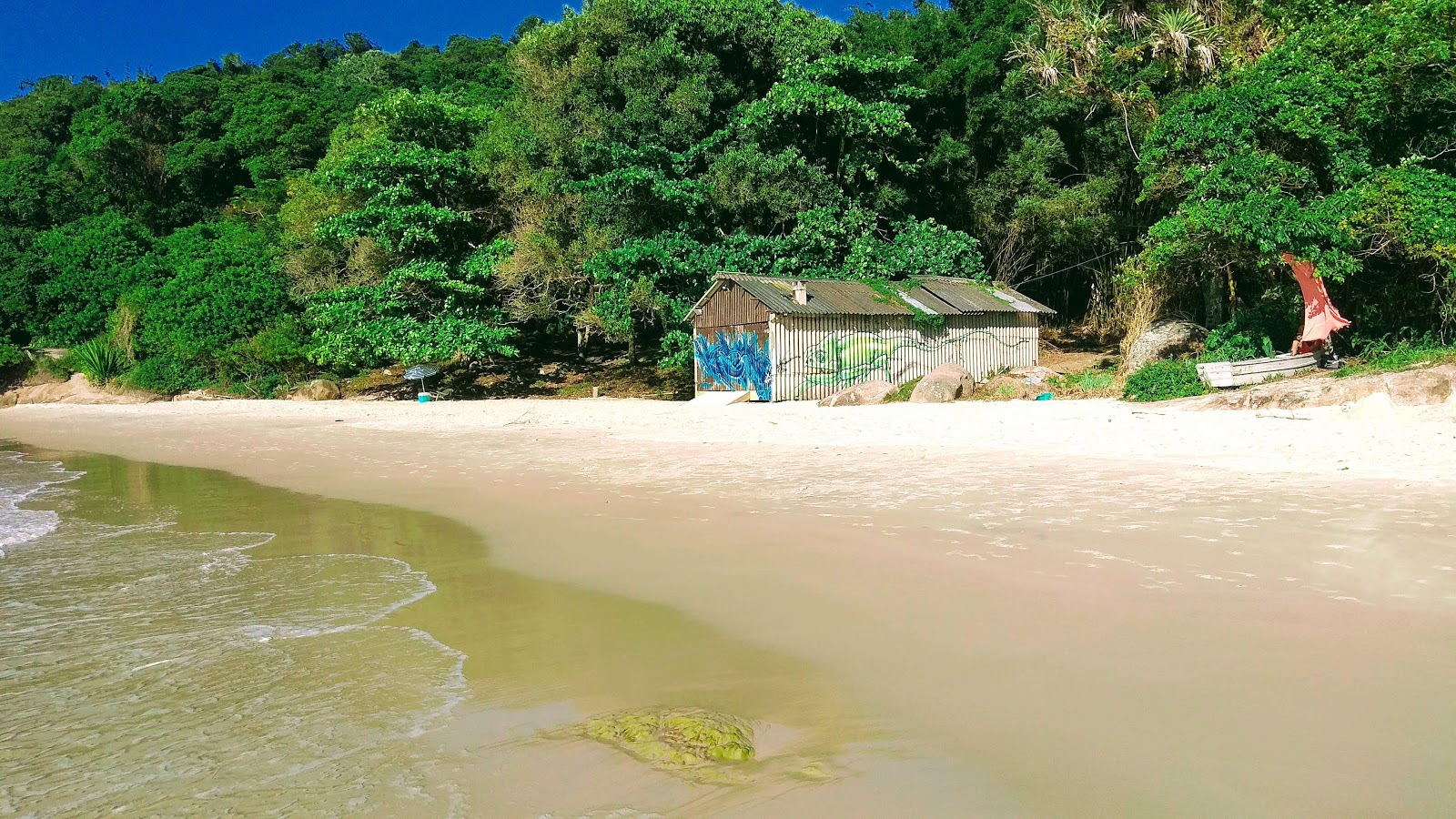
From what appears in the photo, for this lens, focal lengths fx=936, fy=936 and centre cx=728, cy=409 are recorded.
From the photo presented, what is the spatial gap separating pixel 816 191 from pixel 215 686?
938 inches

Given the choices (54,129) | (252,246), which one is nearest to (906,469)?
(252,246)

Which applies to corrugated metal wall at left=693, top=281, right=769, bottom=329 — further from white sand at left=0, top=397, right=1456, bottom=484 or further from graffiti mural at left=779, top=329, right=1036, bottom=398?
white sand at left=0, top=397, right=1456, bottom=484

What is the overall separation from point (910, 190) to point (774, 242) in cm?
578

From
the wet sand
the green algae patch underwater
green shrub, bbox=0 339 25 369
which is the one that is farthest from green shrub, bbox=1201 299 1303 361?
green shrub, bbox=0 339 25 369

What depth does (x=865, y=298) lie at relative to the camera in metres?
23.1

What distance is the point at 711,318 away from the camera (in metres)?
23.5

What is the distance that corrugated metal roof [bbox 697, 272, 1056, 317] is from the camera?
2181cm

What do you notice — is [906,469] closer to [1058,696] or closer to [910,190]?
[1058,696]

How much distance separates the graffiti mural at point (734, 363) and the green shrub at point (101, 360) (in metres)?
21.7

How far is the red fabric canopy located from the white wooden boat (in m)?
0.41

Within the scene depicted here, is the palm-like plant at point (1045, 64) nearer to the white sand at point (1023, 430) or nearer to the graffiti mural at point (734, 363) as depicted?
the graffiti mural at point (734, 363)

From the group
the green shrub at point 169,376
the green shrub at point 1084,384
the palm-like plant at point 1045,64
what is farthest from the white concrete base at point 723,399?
the green shrub at point 169,376

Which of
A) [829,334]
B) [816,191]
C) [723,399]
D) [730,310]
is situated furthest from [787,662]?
[816,191]

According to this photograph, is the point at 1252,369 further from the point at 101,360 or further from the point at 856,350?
the point at 101,360
